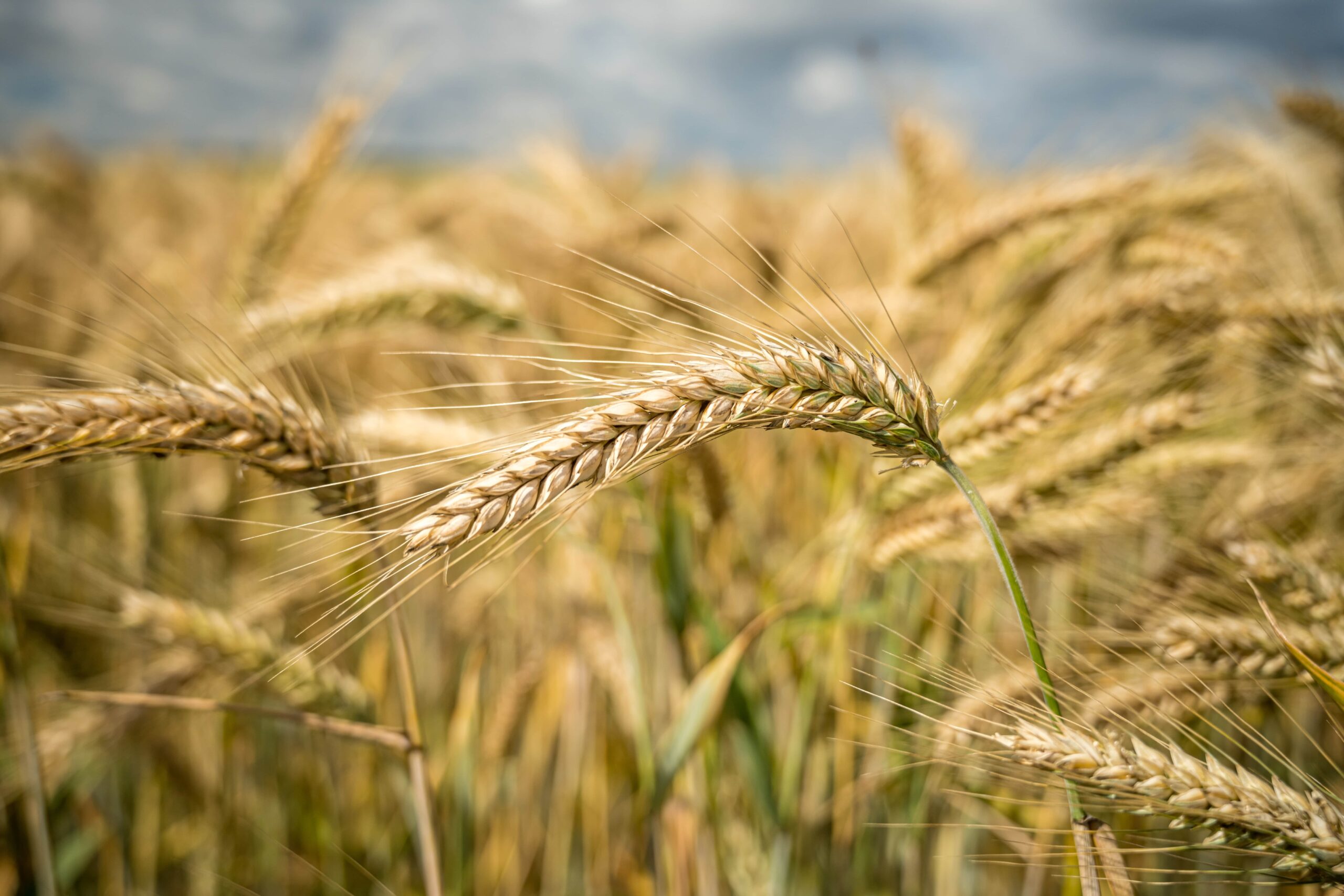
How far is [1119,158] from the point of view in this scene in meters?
1.98

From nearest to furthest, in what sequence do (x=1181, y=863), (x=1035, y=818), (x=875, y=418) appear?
1. (x=875, y=418)
2. (x=1035, y=818)
3. (x=1181, y=863)

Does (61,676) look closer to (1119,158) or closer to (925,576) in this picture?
(925,576)

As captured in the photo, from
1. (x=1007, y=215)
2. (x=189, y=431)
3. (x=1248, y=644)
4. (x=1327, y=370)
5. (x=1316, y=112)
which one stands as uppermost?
(x=1316, y=112)

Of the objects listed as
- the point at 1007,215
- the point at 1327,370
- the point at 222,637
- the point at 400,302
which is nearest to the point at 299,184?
the point at 400,302

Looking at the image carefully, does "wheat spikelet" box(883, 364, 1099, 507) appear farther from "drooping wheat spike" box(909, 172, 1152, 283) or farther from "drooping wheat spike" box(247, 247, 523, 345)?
"drooping wheat spike" box(247, 247, 523, 345)

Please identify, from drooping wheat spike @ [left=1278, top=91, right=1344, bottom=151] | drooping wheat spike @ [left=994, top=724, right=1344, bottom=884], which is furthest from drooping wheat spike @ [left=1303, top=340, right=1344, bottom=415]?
drooping wheat spike @ [left=1278, top=91, right=1344, bottom=151]

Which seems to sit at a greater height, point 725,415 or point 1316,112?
point 1316,112

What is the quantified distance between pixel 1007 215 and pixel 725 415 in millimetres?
1365

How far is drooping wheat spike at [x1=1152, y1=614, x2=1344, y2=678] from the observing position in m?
0.90

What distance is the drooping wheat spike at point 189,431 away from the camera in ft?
2.35

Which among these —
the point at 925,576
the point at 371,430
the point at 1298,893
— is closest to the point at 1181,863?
the point at 1298,893

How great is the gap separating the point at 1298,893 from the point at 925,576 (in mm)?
890

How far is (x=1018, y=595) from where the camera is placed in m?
0.65

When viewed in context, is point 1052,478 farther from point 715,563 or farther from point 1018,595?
point 715,563
